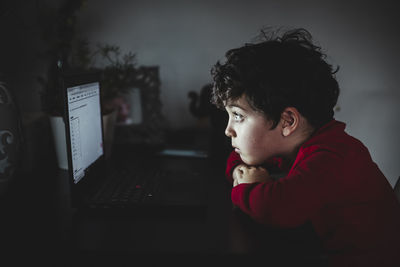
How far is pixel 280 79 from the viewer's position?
31.8 inches

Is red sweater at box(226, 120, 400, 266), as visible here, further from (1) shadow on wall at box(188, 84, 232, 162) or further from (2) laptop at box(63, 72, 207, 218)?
(1) shadow on wall at box(188, 84, 232, 162)

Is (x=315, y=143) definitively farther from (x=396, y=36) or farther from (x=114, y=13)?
(x=114, y=13)

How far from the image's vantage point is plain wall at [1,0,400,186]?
4.69ft

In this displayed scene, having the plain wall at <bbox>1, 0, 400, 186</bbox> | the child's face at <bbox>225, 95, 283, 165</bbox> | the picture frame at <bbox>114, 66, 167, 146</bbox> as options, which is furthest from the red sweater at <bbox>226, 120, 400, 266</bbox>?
the plain wall at <bbox>1, 0, 400, 186</bbox>

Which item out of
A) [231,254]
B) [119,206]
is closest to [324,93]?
[231,254]

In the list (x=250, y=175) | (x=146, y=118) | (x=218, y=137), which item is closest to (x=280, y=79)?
(x=250, y=175)

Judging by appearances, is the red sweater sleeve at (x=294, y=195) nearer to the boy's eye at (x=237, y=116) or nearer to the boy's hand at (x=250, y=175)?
the boy's hand at (x=250, y=175)

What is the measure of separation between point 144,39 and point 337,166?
109 cm

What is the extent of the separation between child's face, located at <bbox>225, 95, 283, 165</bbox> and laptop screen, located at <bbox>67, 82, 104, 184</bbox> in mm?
412

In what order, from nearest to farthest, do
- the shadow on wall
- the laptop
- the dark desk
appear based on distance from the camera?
the dark desk, the laptop, the shadow on wall

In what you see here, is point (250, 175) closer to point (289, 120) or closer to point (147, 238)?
point (289, 120)

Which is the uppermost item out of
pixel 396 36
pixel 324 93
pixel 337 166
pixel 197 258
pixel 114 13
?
pixel 114 13

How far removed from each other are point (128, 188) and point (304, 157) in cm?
47

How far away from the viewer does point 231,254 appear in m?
0.62
